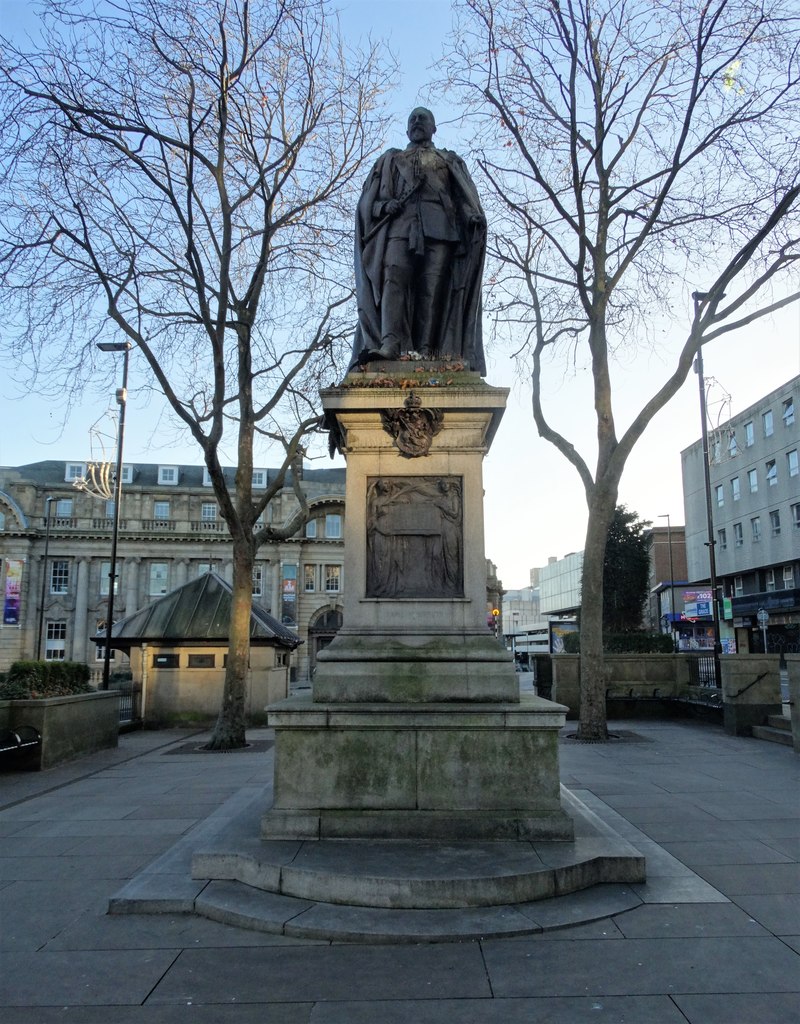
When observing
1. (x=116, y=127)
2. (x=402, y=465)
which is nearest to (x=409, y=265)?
(x=402, y=465)

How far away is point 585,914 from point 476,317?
5.40 metres

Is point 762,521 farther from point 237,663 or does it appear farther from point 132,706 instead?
point 237,663

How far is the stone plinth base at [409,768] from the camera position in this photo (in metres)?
5.68

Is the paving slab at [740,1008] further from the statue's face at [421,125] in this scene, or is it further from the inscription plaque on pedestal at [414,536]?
the statue's face at [421,125]

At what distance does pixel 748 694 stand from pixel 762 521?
37.7m

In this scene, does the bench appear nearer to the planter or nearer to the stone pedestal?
the planter

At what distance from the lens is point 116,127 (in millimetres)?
14570

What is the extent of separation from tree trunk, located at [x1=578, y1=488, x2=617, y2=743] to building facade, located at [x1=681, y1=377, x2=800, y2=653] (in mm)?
29510

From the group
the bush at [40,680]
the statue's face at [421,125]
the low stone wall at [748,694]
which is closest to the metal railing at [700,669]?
the low stone wall at [748,694]

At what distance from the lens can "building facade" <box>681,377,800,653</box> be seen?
46.0 meters

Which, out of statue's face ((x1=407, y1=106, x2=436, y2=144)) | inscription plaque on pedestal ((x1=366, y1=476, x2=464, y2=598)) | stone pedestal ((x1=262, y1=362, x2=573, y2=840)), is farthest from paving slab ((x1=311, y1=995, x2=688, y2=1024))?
statue's face ((x1=407, y1=106, x2=436, y2=144))

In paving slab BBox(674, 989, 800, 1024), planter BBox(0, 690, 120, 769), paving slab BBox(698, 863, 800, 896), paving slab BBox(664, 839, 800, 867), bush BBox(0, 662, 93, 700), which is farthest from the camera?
bush BBox(0, 662, 93, 700)

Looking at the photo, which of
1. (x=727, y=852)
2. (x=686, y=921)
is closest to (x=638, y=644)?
(x=727, y=852)

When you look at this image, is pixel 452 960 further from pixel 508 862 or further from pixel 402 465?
pixel 402 465
